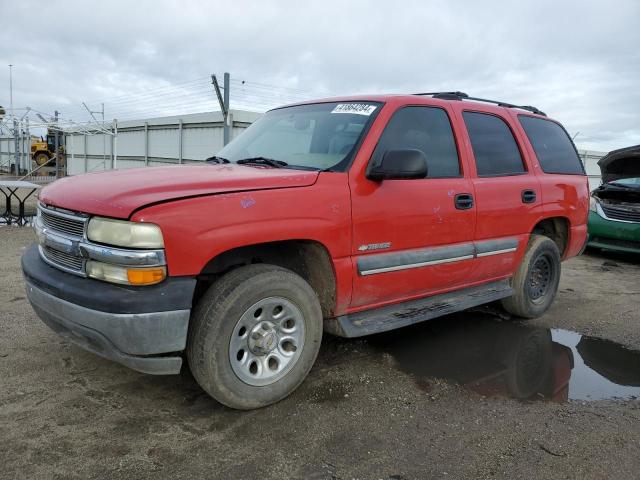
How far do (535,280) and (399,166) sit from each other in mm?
2662

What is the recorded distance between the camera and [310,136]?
3.77 m

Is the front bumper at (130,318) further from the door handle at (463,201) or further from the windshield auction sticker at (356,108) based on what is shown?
the door handle at (463,201)

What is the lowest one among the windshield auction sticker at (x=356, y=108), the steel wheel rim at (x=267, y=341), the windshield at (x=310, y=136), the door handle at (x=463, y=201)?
the steel wheel rim at (x=267, y=341)

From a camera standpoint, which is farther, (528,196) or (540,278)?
(540,278)

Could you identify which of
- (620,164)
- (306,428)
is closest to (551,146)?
(306,428)

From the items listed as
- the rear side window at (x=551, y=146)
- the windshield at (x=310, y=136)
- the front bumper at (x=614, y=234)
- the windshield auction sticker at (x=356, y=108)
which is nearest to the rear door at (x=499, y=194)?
the rear side window at (x=551, y=146)

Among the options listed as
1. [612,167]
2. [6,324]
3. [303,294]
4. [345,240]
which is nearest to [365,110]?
[345,240]

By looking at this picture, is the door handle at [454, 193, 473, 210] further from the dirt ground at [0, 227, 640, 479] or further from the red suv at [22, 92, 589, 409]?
the dirt ground at [0, 227, 640, 479]

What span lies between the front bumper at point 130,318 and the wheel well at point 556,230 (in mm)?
3849

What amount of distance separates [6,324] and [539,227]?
16.4ft

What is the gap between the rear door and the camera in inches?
165

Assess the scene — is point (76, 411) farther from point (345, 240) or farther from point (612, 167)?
point (612, 167)

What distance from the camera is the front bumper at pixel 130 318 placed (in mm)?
2531

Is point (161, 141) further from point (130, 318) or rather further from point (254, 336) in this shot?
point (130, 318)
